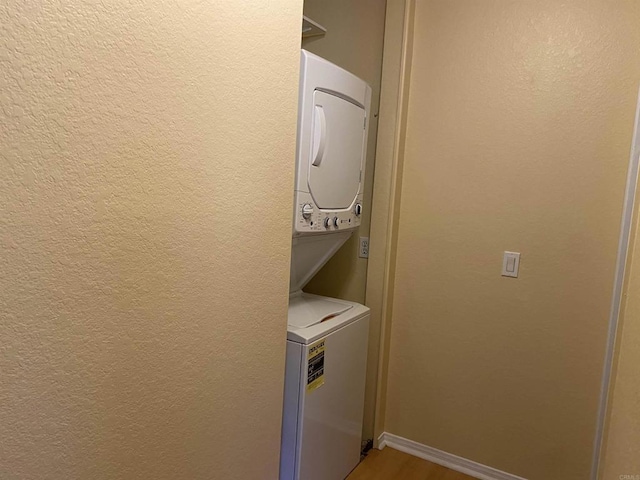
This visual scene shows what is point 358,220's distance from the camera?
210cm

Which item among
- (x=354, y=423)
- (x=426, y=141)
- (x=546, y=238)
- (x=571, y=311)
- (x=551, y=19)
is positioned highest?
(x=551, y=19)

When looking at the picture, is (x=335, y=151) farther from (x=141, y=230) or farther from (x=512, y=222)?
(x=141, y=230)

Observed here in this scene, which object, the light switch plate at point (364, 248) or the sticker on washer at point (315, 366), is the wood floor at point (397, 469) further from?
the light switch plate at point (364, 248)

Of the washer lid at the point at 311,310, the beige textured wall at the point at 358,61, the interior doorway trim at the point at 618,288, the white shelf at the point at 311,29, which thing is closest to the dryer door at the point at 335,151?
the beige textured wall at the point at 358,61

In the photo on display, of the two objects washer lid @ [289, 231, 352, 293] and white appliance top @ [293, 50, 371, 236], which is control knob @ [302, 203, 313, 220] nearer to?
white appliance top @ [293, 50, 371, 236]

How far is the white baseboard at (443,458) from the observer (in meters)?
2.12

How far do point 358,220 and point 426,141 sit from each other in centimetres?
52

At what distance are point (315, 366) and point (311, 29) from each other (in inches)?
66.9

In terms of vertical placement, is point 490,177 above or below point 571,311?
above

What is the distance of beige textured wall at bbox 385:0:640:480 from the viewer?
6.02 feet

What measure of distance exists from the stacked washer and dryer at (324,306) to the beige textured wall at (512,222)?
0.35m

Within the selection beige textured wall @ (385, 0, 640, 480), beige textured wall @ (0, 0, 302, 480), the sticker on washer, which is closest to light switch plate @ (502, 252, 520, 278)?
beige textured wall @ (385, 0, 640, 480)

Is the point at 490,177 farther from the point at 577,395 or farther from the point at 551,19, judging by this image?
the point at 577,395

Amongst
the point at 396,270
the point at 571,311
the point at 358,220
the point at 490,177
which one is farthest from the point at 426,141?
the point at 571,311
